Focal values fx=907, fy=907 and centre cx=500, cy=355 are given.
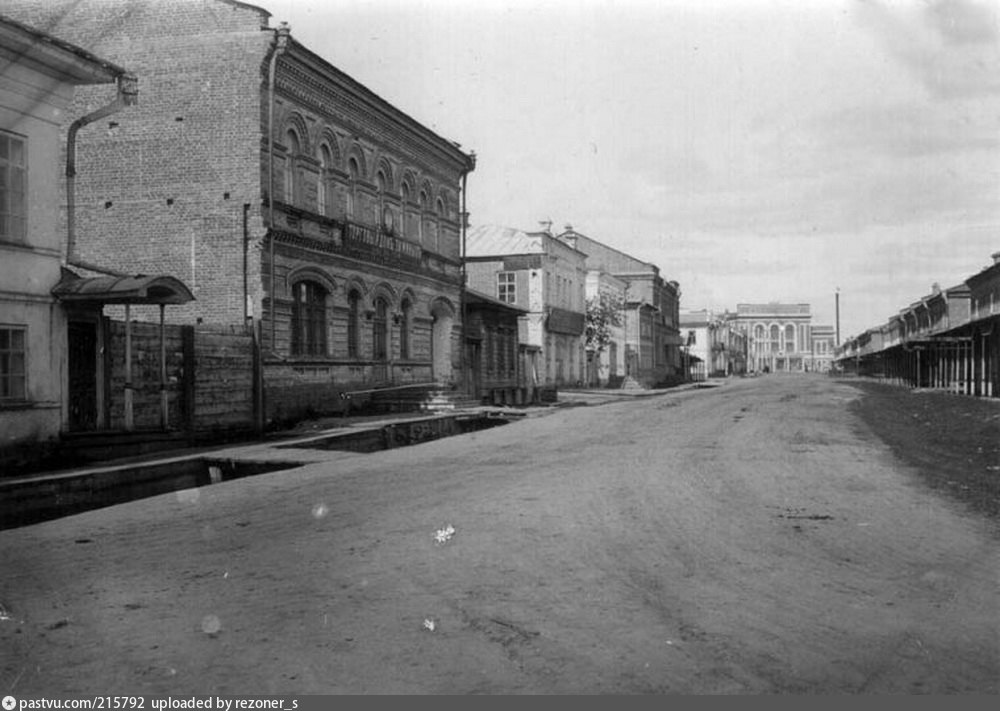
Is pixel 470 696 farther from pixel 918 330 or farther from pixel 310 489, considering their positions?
pixel 918 330

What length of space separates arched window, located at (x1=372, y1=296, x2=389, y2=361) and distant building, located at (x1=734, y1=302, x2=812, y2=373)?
145055mm

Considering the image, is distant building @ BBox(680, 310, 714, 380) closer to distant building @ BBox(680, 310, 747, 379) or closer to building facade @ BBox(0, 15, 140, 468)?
distant building @ BBox(680, 310, 747, 379)

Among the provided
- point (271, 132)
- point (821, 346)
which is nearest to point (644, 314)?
point (271, 132)

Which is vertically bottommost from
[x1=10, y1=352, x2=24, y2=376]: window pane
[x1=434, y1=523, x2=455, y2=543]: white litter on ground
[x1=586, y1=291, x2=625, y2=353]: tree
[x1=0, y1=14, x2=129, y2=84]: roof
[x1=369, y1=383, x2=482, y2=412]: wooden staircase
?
[x1=434, y1=523, x2=455, y2=543]: white litter on ground

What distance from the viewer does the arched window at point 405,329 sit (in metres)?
25.5

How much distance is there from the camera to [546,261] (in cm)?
4144

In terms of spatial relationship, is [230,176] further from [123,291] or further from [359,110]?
[123,291]

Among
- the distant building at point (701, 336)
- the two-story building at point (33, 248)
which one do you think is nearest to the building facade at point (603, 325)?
the two-story building at point (33, 248)

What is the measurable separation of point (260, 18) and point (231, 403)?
26.5ft

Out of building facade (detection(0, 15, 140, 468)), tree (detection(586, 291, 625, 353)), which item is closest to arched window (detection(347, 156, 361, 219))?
building facade (detection(0, 15, 140, 468))

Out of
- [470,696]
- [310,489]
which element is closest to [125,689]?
[470,696]

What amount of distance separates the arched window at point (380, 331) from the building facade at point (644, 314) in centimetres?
3039

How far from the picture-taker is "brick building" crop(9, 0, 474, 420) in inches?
730

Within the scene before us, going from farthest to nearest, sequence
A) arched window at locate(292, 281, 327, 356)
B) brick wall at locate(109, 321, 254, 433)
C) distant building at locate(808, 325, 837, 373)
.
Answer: distant building at locate(808, 325, 837, 373) → arched window at locate(292, 281, 327, 356) → brick wall at locate(109, 321, 254, 433)
